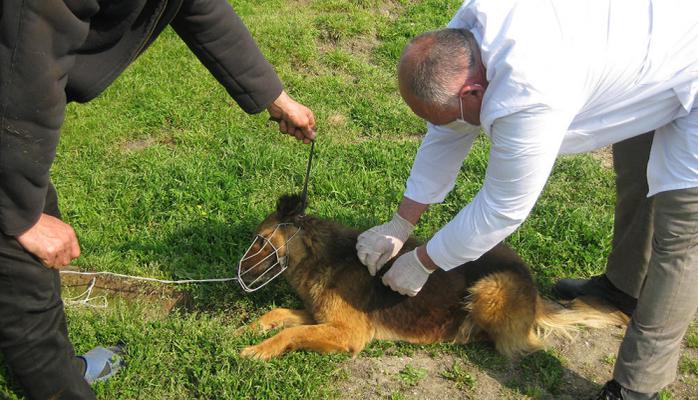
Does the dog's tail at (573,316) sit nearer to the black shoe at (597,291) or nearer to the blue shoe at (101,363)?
the black shoe at (597,291)

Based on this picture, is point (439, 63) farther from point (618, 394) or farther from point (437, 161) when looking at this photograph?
point (618, 394)

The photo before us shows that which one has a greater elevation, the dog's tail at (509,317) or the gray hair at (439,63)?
the gray hair at (439,63)

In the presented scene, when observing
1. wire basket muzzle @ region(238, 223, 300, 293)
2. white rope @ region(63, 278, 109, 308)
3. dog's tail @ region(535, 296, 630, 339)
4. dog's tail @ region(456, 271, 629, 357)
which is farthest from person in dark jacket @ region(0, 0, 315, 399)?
dog's tail @ region(535, 296, 630, 339)

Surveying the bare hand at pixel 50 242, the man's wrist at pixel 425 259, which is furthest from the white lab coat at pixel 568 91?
the bare hand at pixel 50 242

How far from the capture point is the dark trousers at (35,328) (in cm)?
284

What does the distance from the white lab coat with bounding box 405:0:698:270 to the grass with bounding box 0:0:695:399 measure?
1.41 m

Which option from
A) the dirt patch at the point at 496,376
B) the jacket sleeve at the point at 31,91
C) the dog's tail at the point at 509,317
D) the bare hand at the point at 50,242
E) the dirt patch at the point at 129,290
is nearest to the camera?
the jacket sleeve at the point at 31,91

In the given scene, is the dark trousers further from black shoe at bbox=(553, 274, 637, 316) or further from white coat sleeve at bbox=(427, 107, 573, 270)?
black shoe at bbox=(553, 274, 637, 316)

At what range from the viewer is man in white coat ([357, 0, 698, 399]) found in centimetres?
278

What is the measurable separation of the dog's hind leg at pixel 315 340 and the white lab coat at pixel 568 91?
103 cm

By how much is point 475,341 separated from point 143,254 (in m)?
2.60

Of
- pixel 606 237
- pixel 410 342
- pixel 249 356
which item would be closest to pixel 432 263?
pixel 410 342

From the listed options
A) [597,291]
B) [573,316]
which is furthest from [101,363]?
[597,291]

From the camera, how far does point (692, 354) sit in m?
4.23
